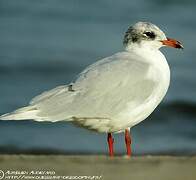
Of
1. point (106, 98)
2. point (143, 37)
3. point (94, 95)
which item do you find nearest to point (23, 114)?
point (94, 95)

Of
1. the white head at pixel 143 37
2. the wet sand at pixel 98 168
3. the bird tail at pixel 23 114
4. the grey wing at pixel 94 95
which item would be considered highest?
the white head at pixel 143 37

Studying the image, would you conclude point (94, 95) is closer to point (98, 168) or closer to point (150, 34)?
point (150, 34)

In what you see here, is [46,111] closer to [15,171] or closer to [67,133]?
[15,171]

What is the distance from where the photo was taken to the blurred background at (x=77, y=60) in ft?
44.3

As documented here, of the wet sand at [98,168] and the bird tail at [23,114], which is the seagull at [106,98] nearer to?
the bird tail at [23,114]

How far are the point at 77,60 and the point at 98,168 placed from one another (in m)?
9.62

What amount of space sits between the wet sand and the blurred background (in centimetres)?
476

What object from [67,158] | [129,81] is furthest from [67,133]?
[67,158]

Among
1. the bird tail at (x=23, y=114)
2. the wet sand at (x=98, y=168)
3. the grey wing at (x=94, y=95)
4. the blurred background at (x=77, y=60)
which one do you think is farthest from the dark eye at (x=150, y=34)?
the blurred background at (x=77, y=60)

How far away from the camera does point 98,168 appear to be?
762cm

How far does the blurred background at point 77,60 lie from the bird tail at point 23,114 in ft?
13.0

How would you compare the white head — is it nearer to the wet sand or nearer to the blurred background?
the wet sand

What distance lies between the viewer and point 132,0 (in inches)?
851

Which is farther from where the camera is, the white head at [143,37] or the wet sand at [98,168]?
the white head at [143,37]
